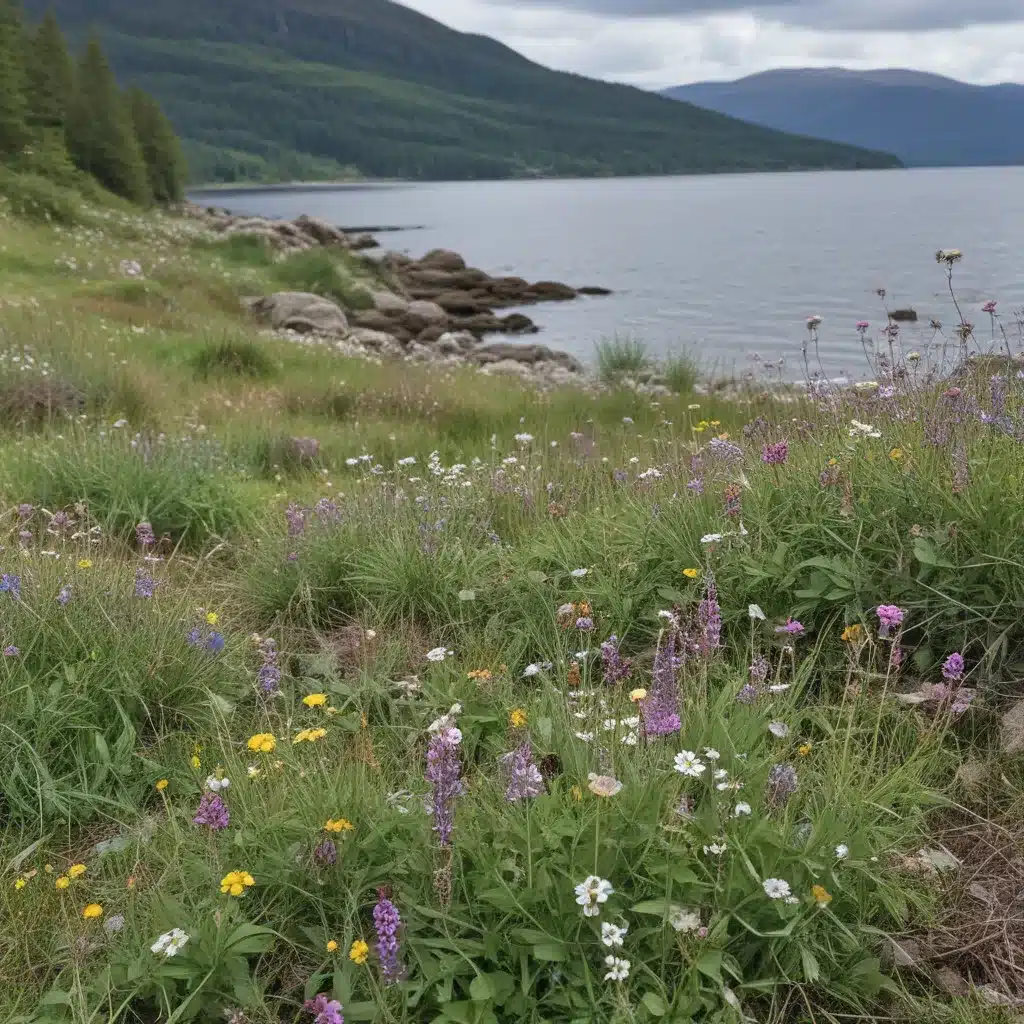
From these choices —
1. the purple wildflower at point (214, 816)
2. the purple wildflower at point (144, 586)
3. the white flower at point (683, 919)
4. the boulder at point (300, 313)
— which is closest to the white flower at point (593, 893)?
the white flower at point (683, 919)

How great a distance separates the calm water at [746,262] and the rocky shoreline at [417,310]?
101 inches

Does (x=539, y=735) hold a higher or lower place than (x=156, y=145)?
lower

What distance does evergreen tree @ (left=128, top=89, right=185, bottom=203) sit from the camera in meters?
52.2

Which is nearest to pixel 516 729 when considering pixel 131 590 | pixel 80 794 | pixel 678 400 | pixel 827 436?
pixel 80 794

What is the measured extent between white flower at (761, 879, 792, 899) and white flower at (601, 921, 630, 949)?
38 cm

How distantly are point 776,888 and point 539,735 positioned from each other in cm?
106

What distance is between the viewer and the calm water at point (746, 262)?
28203 millimetres

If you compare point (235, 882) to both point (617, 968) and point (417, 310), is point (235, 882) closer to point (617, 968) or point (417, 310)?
point (617, 968)

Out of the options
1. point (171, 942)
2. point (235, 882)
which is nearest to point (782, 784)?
point (235, 882)

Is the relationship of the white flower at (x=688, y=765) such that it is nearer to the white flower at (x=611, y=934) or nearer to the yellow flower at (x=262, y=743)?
the white flower at (x=611, y=934)

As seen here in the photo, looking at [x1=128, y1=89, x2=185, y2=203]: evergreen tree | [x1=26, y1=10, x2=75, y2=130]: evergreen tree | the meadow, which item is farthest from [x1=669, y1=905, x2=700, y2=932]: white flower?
[x1=128, y1=89, x2=185, y2=203]: evergreen tree

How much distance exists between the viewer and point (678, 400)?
42.6ft

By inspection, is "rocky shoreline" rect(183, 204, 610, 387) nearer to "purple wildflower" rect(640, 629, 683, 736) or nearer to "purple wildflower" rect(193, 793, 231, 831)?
"purple wildflower" rect(640, 629, 683, 736)

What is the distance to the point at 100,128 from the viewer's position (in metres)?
44.6
